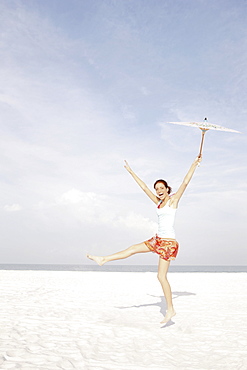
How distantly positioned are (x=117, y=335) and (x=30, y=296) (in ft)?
14.0

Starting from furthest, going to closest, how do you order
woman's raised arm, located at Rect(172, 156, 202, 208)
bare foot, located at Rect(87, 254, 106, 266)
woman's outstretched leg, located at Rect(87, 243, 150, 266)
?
bare foot, located at Rect(87, 254, 106, 266)
woman's outstretched leg, located at Rect(87, 243, 150, 266)
woman's raised arm, located at Rect(172, 156, 202, 208)

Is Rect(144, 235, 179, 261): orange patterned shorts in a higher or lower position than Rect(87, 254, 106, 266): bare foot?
higher

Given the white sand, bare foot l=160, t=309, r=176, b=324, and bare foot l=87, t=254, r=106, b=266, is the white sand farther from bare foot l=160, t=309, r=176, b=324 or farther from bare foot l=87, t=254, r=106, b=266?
bare foot l=87, t=254, r=106, b=266

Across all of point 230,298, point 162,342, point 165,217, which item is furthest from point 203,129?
point 230,298

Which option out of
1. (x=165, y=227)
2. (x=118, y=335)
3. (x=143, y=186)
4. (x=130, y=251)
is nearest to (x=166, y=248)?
(x=165, y=227)

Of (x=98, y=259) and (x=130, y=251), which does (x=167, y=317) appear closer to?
(x=130, y=251)

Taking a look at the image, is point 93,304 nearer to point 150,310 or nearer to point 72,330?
point 150,310

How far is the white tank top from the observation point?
5582 mm

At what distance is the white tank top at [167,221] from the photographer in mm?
5582

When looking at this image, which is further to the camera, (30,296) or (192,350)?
(30,296)

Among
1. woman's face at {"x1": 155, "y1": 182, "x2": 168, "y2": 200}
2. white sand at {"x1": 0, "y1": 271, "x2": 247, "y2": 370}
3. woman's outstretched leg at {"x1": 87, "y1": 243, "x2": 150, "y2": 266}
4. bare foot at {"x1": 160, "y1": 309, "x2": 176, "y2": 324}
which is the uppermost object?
woman's face at {"x1": 155, "y1": 182, "x2": 168, "y2": 200}

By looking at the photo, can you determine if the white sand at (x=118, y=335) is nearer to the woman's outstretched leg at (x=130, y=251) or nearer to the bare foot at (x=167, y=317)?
the bare foot at (x=167, y=317)

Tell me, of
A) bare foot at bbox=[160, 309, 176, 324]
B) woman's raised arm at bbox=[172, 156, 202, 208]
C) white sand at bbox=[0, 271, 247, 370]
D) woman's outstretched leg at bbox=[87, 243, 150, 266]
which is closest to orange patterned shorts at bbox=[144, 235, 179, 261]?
woman's outstretched leg at bbox=[87, 243, 150, 266]

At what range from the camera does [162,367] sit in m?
3.74
